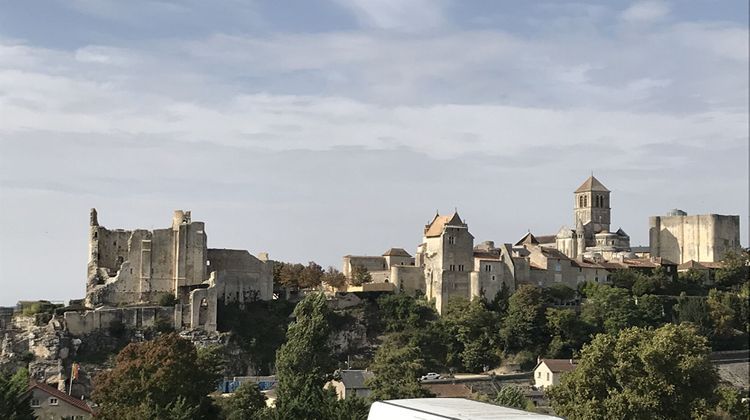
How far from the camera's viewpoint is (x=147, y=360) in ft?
130

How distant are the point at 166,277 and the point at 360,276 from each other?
1388 centimetres

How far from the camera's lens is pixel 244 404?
40.2 m

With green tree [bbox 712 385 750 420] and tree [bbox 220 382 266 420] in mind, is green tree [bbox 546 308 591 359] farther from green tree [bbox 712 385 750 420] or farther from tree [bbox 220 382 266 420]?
tree [bbox 220 382 266 420]

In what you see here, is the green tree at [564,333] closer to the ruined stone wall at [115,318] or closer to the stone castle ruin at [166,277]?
the stone castle ruin at [166,277]

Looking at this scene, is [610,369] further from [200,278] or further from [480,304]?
[200,278]

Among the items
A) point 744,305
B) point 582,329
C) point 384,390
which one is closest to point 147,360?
point 384,390

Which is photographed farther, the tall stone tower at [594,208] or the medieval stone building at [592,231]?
the tall stone tower at [594,208]

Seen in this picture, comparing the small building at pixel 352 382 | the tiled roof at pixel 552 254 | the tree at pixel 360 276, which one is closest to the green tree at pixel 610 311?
the tiled roof at pixel 552 254

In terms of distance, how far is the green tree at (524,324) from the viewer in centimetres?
6316

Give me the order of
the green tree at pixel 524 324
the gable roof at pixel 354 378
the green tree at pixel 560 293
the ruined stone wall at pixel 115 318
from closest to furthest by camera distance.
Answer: the gable roof at pixel 354 378, the ruined stone wall at pixel 115 318, the green tree at pixel 524 324, the green tree at pixel 560 293

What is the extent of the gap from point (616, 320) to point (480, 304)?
863 centimetres

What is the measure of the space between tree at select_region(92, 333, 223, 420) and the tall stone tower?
170ft

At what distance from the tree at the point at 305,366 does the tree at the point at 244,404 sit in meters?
1.11

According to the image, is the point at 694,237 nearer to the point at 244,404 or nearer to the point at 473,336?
the point at 473,336
